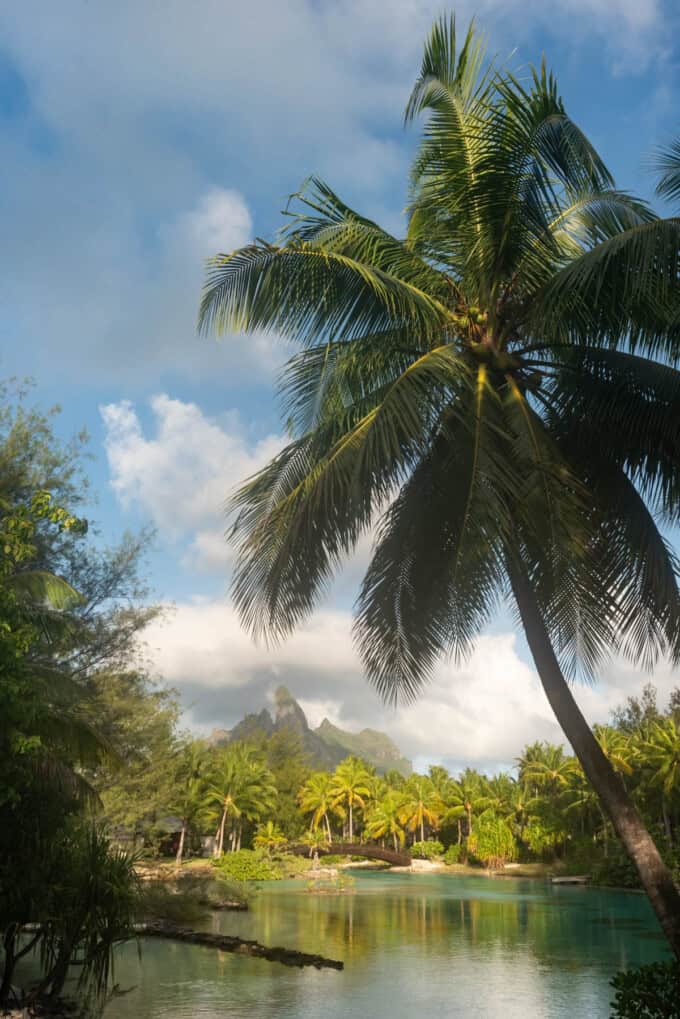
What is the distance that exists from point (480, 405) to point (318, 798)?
169 feet

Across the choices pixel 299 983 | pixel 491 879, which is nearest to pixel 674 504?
pixel 299 983

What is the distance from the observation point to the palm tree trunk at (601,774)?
513 cm

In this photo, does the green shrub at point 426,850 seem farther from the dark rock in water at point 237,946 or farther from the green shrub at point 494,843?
the dark rock in water at point 237,946

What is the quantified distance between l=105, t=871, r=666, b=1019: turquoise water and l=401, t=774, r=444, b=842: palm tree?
2753 centimetres

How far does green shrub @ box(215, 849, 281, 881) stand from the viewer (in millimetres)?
32000

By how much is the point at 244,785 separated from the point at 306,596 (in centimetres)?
4107

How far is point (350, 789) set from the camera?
55.6 metres

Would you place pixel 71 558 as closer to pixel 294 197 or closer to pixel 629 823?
pixel 294 197

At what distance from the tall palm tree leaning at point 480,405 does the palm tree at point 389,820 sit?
4941 cm

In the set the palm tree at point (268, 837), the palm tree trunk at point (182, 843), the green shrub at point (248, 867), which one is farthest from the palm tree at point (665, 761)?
the palm tree trunk at point (182, 843)

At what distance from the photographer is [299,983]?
11.1 metres

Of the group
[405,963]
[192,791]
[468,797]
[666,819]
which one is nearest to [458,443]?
[405,963]

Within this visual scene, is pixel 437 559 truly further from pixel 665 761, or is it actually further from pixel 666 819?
pixel 666 819

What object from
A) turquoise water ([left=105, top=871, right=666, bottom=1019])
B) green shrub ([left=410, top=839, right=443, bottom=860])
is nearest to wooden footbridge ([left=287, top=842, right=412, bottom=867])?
turquoise water ([left=105, top=871, right=666, bottom=1019])
